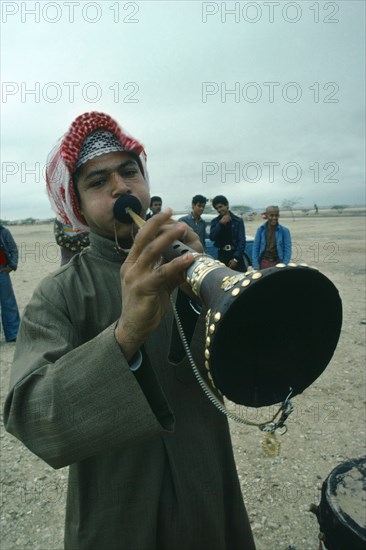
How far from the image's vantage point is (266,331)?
3.59ft

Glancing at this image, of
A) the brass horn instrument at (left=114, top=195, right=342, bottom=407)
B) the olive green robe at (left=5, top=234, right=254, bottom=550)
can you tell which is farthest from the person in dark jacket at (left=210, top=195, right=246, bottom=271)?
the brass horn instrument at (left=114, top=195, right=342, bottom=407)

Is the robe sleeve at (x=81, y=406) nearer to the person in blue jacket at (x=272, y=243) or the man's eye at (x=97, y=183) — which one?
the man's eye at (x=97, y=183)

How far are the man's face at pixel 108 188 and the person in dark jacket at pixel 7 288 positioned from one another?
605 cm

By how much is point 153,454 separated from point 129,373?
0.57 meters

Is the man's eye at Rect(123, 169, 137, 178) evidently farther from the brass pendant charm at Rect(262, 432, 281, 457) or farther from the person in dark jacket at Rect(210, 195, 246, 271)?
the person in dark jacket at Rect(210, 195, 246, 271)

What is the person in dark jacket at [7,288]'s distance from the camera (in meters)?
7.00

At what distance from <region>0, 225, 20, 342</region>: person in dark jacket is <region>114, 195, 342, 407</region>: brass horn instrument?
678cm

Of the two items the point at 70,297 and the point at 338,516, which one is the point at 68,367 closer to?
the point at 70,297

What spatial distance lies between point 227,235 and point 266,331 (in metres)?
7.10

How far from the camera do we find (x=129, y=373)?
3.39 ft

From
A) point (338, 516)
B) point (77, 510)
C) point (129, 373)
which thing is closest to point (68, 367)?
point (129, 373)

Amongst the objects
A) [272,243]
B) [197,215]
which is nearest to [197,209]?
[197,215]

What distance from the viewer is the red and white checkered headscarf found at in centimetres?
167

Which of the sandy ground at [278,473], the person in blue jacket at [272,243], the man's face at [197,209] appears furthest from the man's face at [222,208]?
the sandy ground at [278,473]
